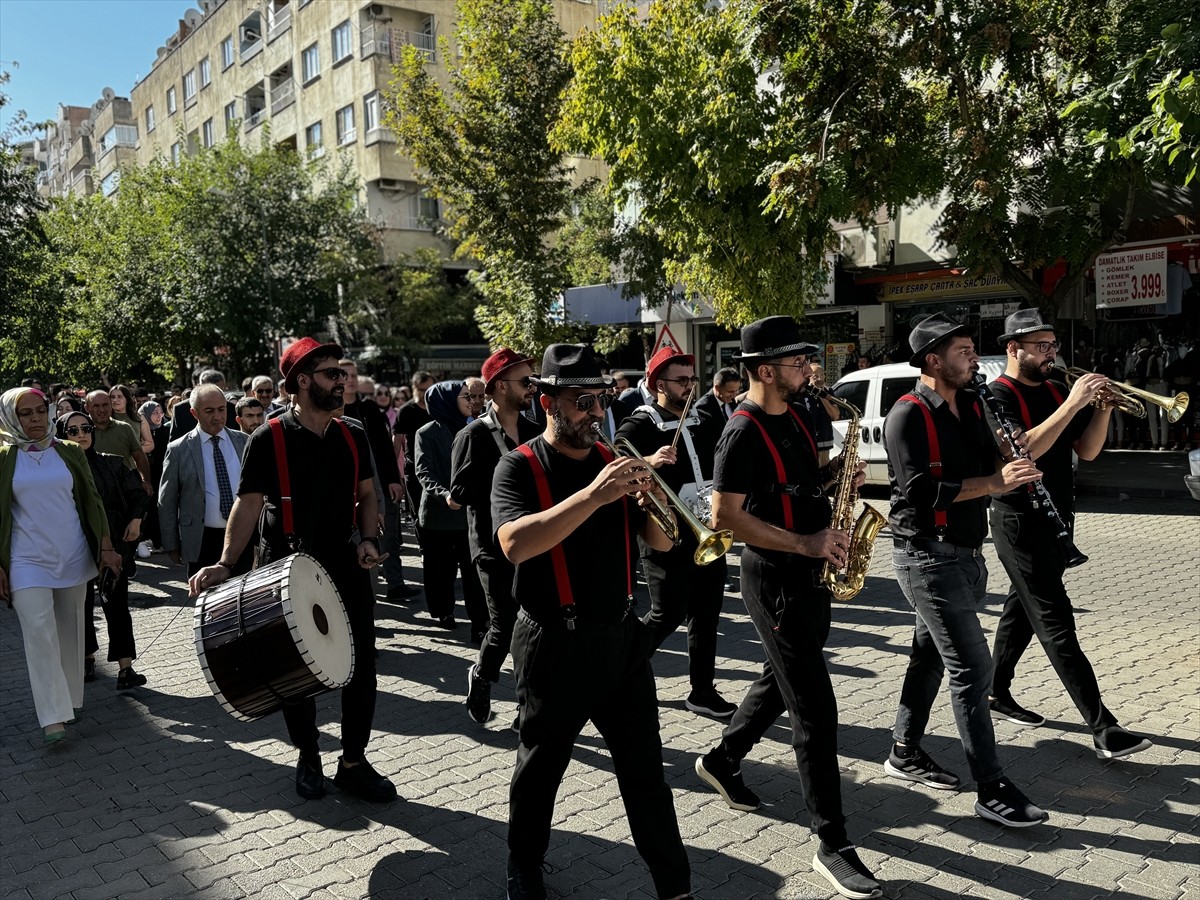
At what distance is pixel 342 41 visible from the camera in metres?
37.5

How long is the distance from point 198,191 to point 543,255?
534 inches

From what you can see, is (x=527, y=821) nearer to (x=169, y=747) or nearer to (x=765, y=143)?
(x=169, y=747)

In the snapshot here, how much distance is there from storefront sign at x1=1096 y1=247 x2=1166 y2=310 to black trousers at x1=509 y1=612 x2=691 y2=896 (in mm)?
15926

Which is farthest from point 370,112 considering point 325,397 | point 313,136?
point 325,397

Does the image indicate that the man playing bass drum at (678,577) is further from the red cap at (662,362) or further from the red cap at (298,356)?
the red cap at (298,356)

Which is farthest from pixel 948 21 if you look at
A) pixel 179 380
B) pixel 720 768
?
pixel 179 380

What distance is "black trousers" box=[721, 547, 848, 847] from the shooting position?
379 cm

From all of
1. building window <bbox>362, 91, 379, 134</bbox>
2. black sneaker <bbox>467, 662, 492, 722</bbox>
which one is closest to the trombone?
black sneaker <bbox>467, 662, 492, 722</bbox>

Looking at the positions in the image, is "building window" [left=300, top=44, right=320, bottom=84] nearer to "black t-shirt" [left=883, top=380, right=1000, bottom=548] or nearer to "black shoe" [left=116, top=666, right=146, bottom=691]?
"black shoe" [left=116, top=666, right=146, bottom=691]

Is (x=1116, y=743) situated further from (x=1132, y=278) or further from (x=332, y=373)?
(x=1132, y=278)

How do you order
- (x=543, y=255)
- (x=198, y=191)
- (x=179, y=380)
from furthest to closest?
(x=179, y=380) < (x=198, y=191) < (x=543, y=255)

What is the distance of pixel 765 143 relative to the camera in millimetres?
15797

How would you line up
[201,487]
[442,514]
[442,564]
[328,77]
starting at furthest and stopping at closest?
[328,77], [442,564], [442,514], [201,487]

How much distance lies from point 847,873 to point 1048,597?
185 cm
